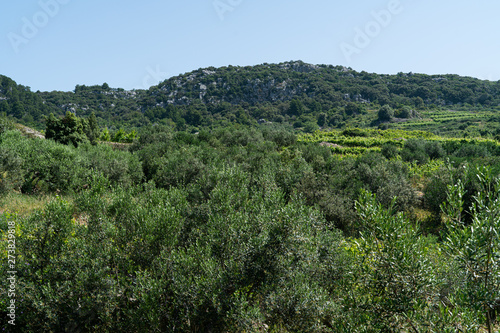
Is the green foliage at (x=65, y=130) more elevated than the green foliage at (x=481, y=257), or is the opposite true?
the green foliage at (x=65, y=130)

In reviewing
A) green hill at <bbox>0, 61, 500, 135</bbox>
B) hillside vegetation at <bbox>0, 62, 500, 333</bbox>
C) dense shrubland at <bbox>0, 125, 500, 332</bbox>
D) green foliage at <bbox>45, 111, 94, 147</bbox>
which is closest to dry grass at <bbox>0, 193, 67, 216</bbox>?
hillside vegetation at <bbox>0, 62, 500, 333</bbox>

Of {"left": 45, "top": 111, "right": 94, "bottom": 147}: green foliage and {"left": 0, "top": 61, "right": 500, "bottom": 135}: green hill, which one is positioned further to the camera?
{"left": 0, "top": 61, "right": 500, "bottom": 135}: green hill

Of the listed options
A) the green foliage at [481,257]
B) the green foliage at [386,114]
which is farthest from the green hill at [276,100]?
the green foliage at [481,257]

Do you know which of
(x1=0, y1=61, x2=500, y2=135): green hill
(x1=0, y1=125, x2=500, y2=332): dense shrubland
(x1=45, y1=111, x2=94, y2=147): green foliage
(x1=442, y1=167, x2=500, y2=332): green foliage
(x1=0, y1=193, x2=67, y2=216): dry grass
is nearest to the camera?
(x1=442, y1=167, x2=500, y2=332): green foliage

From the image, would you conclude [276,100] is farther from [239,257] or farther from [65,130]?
[239,257]

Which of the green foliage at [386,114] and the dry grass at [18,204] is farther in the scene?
the green foliage at [386,114]

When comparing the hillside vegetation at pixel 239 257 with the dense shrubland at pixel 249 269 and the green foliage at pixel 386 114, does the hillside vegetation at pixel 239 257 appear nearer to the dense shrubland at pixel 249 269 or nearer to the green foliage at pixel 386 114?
the dense shrubland at pixel 249 269

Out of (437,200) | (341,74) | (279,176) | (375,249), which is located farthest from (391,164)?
(341,74)

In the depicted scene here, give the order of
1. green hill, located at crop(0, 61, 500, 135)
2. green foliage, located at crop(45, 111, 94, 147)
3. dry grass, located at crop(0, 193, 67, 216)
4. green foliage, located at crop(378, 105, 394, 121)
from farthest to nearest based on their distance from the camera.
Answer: green hill, located at crop(0, 61, 500, 135) < green foliage, located at crop(378, 105, 394, 121) < green foliage, located at crop(45, 111, 94, 147) < dry grass, located at crop(0, 193, 67, 216)

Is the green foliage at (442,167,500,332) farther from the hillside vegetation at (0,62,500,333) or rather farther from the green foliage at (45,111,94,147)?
the green foliage at (45,111,94,147)

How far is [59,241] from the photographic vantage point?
9.41 meters

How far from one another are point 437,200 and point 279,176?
13.5 metres

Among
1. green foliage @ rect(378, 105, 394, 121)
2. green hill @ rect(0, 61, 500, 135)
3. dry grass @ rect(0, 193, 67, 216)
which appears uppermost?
green hill @ rect(0, 61, 500, 135)

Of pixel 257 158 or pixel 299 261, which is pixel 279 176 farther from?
pixel 299 261
